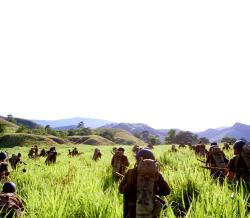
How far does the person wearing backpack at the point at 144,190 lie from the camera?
6793 mm

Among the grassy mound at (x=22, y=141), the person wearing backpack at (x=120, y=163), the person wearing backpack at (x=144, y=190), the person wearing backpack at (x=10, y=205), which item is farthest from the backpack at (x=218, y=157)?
the grassy mound at (x=22, y=141)

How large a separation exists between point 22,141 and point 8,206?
82.0m

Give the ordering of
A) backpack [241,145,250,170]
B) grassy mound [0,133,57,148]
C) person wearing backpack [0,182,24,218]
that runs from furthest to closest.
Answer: grassy mound [0,133,57,148] < backpack [241,145,250,170] < person wearing backpack [0,182,24,218]

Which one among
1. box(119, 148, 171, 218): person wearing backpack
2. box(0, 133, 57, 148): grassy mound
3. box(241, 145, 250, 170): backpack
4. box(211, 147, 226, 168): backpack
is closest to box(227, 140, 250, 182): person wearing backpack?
box(241, 145, 250, 170): backpack

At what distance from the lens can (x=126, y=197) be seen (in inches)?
287

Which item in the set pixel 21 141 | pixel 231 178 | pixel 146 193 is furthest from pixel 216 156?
pixel 21 141

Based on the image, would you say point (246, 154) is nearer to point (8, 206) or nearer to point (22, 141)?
point (8, 206)

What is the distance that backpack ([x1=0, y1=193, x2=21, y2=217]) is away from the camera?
306 inches

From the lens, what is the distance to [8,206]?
7.80m

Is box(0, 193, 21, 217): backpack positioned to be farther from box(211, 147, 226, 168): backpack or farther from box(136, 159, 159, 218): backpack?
box(211, 147, 226, 168): backpack

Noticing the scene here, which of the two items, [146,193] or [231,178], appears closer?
[146,193]

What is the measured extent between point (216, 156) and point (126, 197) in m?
7.40

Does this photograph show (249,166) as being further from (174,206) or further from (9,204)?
(9,204)

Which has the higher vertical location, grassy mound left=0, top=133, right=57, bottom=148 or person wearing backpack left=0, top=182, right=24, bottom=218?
grassy mound left=0, top=133, right=57, bottom=148
